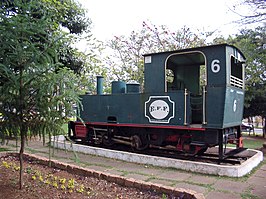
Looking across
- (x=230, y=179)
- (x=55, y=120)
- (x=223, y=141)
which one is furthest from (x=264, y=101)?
(x=55, y=120)

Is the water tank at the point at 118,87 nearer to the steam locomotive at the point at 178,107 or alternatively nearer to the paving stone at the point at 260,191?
the steam locomotive at the point at 178,107

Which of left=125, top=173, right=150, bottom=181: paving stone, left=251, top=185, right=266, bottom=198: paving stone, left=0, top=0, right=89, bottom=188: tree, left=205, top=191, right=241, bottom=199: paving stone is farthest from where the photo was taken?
left=125, top=173, right=150, bottom=181: paving stone

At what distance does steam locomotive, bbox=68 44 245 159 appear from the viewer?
5578 millimetres

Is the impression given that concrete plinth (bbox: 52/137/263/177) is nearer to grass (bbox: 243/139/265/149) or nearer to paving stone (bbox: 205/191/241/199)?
paving stone (bbox: 205/191/241/199)

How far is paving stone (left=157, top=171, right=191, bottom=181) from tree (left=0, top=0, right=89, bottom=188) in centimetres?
240

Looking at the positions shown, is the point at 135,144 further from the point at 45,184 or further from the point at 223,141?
the point at 45,184

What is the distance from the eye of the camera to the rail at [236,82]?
583 cm

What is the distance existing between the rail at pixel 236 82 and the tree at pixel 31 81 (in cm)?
397

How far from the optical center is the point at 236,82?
6250mm

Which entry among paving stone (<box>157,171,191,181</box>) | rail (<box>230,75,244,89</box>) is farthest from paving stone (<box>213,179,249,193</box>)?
rail (<box>230,75,244,89</box>)

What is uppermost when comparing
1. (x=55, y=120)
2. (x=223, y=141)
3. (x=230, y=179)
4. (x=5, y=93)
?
(x=5, y=93)

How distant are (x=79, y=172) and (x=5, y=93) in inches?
81.6

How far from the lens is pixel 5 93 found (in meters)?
3.17

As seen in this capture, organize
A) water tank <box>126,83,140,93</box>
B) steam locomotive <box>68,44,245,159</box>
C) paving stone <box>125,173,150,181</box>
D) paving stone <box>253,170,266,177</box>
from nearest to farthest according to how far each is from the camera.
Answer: paving stone <box>125,173,150,181</box>
paving stone <box>253,170,266,177</box>
steam locomotive <box>68,44,245,159</box>
water tank <box>126,83,140,93</box>
